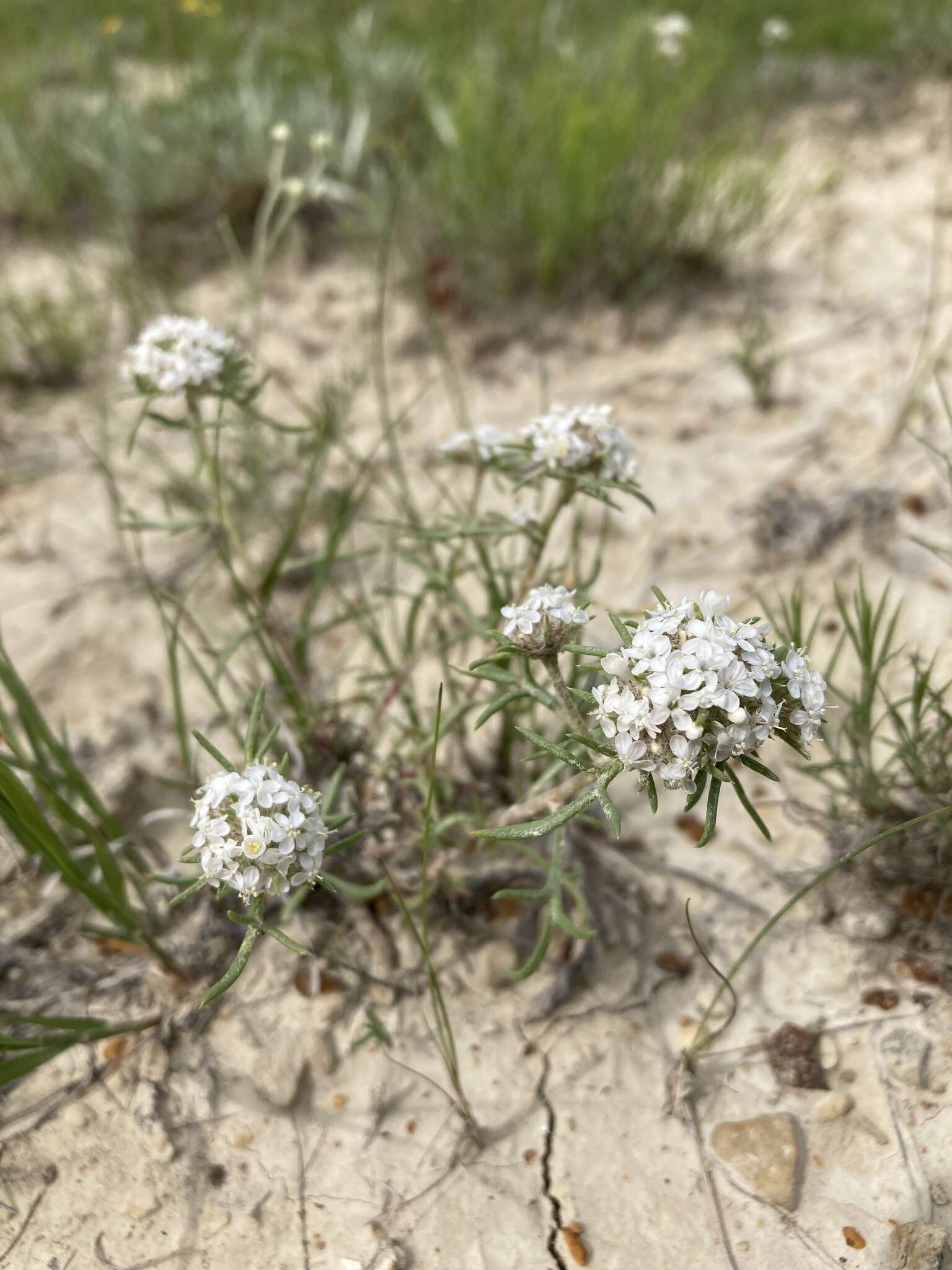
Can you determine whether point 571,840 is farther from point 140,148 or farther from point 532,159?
point 140,148

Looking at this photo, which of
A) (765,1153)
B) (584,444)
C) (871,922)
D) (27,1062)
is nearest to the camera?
(27,1062)

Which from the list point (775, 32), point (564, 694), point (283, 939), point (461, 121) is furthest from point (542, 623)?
point (775, 32)

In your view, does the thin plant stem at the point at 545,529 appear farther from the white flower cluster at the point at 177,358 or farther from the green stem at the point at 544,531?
the white flower cluster at the point at 177,358

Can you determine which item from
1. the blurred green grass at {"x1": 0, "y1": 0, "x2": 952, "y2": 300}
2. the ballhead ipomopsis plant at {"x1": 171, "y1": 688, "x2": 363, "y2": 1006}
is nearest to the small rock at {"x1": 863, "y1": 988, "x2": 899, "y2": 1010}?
the ballhead ipomopsis plant at {"x1": 171, "y1": 688, "x2": 363, "y2": 1006}

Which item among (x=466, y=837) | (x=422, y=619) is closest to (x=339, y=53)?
(x=422, y=619)

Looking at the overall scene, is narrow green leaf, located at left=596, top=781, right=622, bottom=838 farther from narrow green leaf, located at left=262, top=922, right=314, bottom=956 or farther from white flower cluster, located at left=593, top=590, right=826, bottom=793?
narrow green leaf, located at left=262, top=922, right=314, bottom=956

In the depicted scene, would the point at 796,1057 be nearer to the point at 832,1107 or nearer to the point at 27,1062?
the point at 832,1107

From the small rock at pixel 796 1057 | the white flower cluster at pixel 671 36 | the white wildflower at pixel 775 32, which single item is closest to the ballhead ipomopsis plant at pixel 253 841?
the small rock at pixel 796 1057
